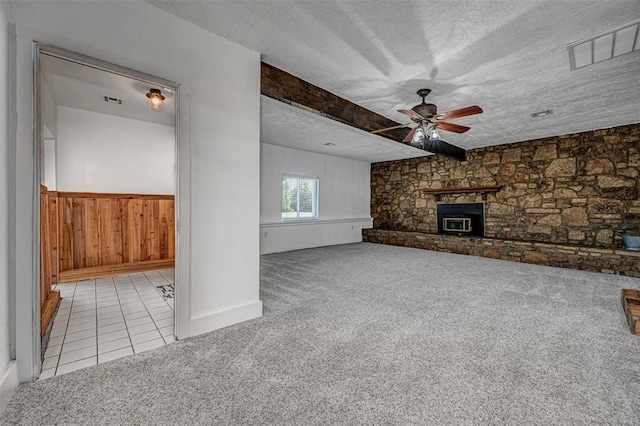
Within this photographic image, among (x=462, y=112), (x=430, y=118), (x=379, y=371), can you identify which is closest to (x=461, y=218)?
(x=430, y=118)

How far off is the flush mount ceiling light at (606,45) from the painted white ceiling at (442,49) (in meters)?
0.07

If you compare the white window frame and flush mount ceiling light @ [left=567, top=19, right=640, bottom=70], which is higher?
flush mount ceiling light @ [left=567, top=19, right=640, bottom=70]

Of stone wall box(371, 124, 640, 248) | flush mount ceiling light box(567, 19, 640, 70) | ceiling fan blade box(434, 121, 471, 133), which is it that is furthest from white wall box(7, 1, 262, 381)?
stone wall box(371, 124, 640, 248)

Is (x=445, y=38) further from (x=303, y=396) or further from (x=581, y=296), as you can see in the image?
(x=581, y=296)

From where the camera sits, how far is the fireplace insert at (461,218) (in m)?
6.49

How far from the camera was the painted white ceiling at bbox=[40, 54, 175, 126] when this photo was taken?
2.84 meters

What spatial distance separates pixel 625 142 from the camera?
15.4 ft

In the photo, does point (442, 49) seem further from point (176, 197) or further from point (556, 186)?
point (556, 186)

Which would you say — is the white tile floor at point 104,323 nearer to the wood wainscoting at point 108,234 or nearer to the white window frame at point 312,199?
the wood wainscoting at point 108,234

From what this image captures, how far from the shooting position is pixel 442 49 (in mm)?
2467

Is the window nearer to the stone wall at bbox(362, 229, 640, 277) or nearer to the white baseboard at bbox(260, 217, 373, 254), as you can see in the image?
the white baseboard at bbox(260, 217, 373, 254)

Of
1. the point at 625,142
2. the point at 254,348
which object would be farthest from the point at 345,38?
the point at 625,142

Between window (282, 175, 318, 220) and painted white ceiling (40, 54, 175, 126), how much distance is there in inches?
122

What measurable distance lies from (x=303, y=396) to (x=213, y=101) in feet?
7.44
